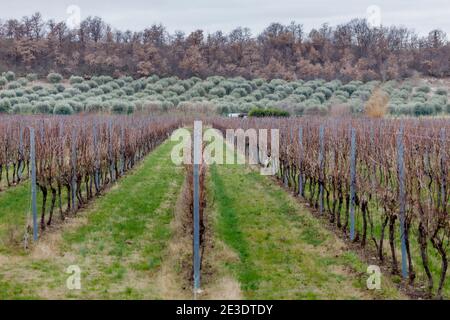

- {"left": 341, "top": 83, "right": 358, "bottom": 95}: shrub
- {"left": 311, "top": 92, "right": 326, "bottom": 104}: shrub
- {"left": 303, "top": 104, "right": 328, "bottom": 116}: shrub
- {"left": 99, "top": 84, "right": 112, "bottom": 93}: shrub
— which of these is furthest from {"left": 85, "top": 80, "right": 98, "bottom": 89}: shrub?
{"left": 341, "top": 83, "right": 358, "bottom": 95}: shrub

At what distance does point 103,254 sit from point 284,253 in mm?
2772

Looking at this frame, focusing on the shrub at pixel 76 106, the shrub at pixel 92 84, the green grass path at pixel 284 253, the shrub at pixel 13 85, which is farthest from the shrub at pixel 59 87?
the green grass path at pixel 284 253

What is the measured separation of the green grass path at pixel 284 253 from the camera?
6.67 meters

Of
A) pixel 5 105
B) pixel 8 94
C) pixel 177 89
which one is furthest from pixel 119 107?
pixel 177 89

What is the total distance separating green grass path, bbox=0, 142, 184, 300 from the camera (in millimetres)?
6586

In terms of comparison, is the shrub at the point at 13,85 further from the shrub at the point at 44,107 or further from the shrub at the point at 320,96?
the shrub at the point at 320,96

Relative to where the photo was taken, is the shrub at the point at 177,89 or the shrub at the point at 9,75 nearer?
the shrub at the point at 9,75

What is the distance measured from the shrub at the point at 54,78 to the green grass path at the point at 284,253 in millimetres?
58842

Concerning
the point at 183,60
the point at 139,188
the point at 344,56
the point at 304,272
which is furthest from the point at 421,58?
the point at 304,272

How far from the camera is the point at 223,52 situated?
8375 cm

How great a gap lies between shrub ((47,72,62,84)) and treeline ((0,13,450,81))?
329 cm
